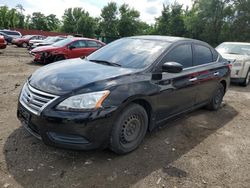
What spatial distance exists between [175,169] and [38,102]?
1.93m

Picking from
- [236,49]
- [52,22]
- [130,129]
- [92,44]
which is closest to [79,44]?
[92,44]

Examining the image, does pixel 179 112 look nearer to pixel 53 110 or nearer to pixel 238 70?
pixel 53 110

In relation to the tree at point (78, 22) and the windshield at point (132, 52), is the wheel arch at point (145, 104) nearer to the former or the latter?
the windshield at point (132, 52)

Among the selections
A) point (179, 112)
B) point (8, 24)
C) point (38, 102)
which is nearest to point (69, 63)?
point (38, 102)

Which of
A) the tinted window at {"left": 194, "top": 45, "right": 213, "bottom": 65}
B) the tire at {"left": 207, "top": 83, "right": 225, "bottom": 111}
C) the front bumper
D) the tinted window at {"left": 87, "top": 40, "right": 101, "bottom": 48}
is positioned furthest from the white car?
the front bumper

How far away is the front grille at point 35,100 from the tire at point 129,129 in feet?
2.86

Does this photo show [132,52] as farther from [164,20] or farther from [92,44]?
[164,20]

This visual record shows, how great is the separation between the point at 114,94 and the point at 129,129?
2.08 ft

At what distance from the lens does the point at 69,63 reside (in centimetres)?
393

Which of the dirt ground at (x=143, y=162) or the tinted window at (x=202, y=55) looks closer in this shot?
the dirt ground at (x=143, y=162)

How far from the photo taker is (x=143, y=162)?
3.32m

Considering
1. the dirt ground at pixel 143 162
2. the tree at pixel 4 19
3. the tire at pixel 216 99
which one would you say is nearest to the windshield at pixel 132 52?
the dirt ground at pixel 143 162

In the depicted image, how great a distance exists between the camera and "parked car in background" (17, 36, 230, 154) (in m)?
2.90

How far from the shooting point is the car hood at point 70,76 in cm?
304
